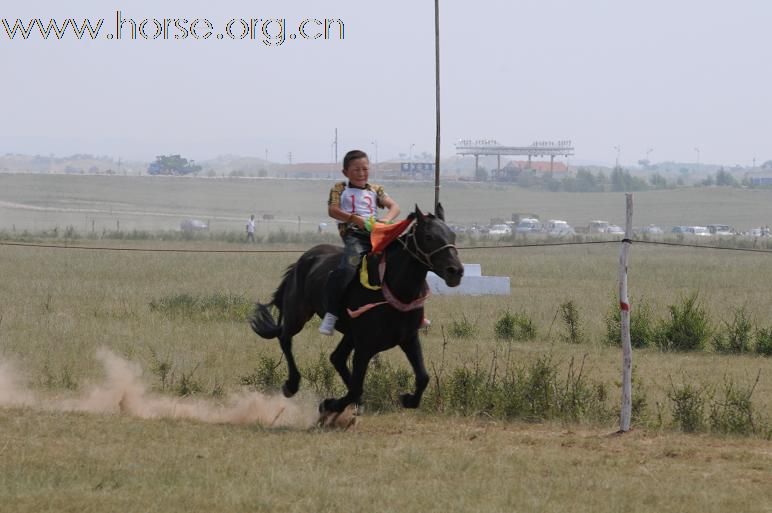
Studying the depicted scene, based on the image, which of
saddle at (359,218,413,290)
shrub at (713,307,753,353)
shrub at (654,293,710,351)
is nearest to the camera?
saddle at (359,218,413,290)

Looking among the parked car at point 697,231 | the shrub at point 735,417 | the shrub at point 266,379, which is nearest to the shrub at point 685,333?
the shrub at point 735,417

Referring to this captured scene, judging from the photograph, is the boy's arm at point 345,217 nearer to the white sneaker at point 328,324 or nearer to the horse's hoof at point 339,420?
the white sneaker at point 328,324

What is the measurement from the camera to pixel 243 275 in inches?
1393

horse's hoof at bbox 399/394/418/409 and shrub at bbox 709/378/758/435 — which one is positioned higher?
horse's hoof at bbox 399/394/418/409

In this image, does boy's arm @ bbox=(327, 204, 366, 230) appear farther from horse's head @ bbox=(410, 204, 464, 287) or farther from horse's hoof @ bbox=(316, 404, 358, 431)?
horse's hoof @ bbox=(316, 404, 358, 431)

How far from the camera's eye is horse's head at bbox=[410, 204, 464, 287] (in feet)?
32.5

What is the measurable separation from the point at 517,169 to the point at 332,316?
18053cm

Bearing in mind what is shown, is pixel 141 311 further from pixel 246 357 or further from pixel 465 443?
pixel 465 443

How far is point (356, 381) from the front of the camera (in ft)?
35.1

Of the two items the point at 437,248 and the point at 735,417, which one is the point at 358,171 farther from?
the point at 735,417

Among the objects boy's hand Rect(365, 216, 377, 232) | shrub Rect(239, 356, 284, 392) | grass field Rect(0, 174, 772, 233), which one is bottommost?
grass field Rect(0, 174, 772, 233)

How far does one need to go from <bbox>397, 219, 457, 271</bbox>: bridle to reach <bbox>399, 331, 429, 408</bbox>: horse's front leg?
2.49 ft

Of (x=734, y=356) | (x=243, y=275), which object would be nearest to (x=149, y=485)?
(x=734, y=356)

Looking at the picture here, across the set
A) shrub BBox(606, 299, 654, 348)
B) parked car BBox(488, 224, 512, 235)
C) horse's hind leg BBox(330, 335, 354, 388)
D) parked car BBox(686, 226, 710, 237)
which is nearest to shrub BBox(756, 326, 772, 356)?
shrub BBox(606, 299, 654, 348)
